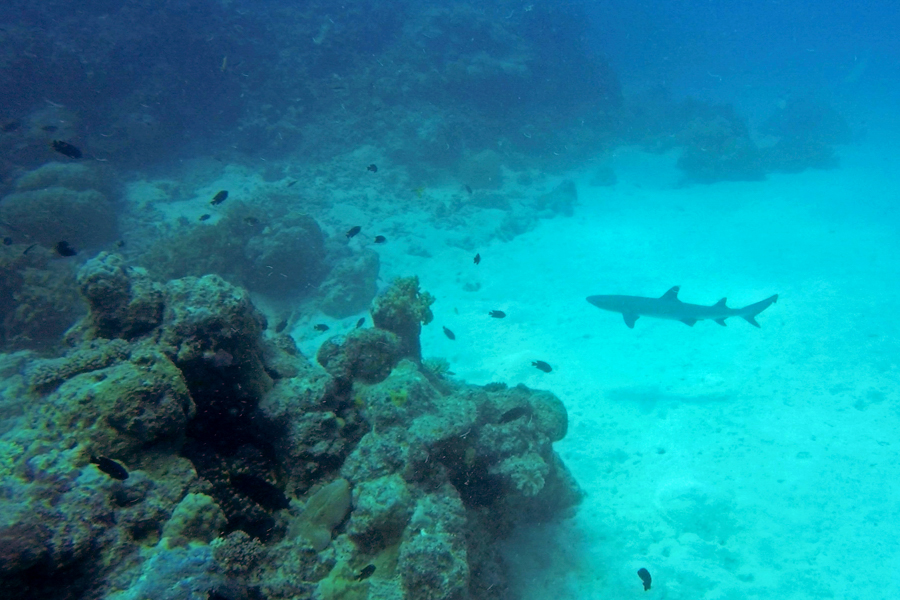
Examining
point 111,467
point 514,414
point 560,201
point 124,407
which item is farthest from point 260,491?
point 560,201

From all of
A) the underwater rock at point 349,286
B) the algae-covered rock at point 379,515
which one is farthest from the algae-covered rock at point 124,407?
the underwater rock at point 349,286

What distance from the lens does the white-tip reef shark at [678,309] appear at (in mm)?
9594

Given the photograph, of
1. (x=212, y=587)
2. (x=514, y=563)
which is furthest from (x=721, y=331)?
(x=212, y=587)

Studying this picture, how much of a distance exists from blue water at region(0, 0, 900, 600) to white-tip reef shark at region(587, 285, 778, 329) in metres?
0.31

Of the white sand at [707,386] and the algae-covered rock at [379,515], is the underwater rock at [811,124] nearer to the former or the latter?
the white sand at [707,386]

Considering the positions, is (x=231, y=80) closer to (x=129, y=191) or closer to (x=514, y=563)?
(x=129, y=191)

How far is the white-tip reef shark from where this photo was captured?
31.5 ft

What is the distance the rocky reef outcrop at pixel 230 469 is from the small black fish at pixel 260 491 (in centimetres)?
1

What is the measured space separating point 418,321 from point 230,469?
4.34m

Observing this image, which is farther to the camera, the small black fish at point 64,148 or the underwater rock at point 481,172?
the underwater rock at point 481,172

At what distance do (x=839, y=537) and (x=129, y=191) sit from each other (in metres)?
25.6

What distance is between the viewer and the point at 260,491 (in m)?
3.97

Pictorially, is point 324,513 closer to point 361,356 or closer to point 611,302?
point 361,356

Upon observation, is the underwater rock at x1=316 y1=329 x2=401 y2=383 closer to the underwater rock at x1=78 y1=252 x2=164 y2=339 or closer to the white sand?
the underwater rock at x1=78 y1=252 x2=164 y2=339
